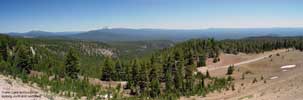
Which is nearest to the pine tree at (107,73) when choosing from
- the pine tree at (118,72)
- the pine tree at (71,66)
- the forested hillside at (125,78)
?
the forested hillside at (125,78)

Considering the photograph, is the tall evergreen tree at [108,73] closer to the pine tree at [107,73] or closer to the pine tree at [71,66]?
the pine tree at [107,73]

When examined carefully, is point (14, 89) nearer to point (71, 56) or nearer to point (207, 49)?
point (71, 56)

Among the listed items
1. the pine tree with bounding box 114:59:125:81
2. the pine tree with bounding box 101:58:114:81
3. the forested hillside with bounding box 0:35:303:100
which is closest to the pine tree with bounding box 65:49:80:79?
the forested hillside with bounding box 0:35:303:100

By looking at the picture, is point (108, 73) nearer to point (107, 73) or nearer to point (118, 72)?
point (107, 73)

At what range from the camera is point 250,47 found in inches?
4557

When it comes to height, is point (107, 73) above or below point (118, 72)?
above

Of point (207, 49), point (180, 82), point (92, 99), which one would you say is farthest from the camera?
point (207, 49)

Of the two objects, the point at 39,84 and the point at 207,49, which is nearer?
the point at 39,84

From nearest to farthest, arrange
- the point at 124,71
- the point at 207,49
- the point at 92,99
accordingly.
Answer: the point at 92,99, the point at 124,71, the point at 207,49

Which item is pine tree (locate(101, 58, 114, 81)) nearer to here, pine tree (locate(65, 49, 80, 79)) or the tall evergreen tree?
the tall evergreen tree

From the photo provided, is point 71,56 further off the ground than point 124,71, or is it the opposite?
point 71,56

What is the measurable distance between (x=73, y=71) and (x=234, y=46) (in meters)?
76.7

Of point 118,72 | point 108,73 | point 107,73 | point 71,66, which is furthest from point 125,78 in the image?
point 71,66

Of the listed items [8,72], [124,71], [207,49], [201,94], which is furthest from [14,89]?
[207,49]
